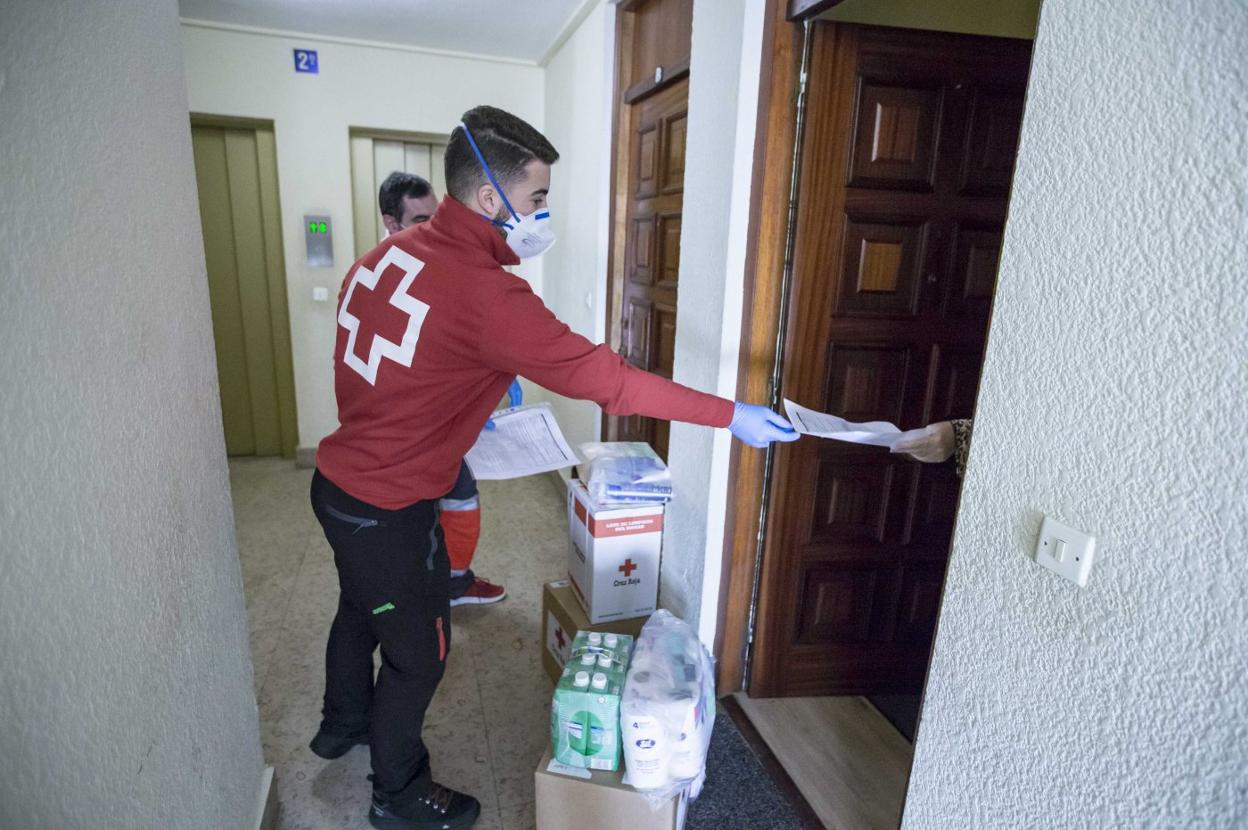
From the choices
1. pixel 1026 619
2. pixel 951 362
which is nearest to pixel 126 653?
pixel 1026 619

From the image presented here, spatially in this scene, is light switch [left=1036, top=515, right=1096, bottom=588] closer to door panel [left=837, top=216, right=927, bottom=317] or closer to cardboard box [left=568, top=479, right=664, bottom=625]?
door panel [left=837, top=216, right=927, bottom=317]

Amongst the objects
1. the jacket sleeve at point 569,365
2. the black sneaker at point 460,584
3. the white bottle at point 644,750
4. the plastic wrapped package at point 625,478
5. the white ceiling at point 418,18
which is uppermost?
the white ceiling at point 418,18

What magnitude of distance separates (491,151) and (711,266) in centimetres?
71

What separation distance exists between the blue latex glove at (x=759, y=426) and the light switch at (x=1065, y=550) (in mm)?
506

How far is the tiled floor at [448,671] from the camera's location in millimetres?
1634

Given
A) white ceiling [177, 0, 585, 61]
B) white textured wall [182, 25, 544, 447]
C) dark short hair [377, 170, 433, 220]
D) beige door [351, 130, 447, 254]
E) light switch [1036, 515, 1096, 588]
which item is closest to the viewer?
light switch [1036, 515, 1096, 588]

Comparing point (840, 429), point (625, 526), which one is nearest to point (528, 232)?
point (840, 429)

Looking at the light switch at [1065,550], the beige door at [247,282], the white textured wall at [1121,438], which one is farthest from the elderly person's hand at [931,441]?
the beige door at [247,282]

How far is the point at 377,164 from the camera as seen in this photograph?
151 inches

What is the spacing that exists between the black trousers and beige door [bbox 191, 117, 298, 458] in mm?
2710

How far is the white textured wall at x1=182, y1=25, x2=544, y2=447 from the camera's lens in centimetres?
338

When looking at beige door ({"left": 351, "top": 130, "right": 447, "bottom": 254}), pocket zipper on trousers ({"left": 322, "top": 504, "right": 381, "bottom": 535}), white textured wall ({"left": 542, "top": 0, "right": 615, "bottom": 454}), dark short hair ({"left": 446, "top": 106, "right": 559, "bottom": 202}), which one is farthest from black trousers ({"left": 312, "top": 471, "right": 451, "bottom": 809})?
beige door ({"left": 351, "top": 130, "right": 447, "bottom": 254})

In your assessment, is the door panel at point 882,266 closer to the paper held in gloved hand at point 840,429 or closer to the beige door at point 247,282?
the paper held in gloved hand at point 840,429

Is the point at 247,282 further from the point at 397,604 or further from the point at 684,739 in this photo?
the point at 684,739
